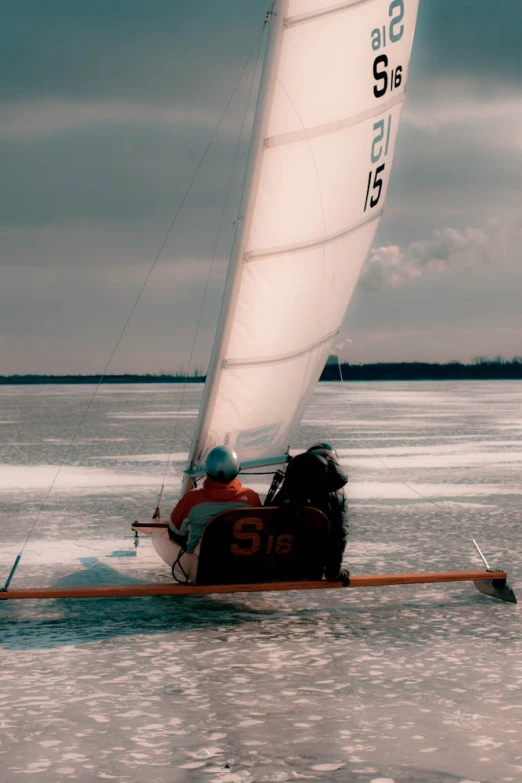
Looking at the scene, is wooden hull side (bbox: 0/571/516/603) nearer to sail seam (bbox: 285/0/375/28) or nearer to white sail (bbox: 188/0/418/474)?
white sail (bbox: 188/0/418/474)

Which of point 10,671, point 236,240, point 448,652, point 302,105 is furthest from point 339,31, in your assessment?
point 10,671

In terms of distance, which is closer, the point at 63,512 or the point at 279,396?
the point at 279,396

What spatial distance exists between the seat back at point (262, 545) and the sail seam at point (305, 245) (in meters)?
2.49

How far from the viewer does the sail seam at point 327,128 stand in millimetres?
8695

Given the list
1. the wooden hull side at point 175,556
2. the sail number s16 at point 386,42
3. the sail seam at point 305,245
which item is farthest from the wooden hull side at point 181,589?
the sail number s16 at point 386,42

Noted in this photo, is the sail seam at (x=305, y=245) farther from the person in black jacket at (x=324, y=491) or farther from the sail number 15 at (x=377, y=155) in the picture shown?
the person in black jacket at (x=324, y=491)

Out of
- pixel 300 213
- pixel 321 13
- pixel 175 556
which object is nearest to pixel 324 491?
pixel 175 556

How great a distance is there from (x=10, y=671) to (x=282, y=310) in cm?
432

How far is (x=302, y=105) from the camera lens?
28.8ft

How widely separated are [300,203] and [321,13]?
5.17 feet

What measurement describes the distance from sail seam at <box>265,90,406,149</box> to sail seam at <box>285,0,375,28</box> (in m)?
0.86

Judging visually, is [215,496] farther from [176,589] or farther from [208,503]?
[176,589]

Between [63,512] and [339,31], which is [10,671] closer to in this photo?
[339,31]

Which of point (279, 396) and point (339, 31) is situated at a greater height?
point (339, 31)
